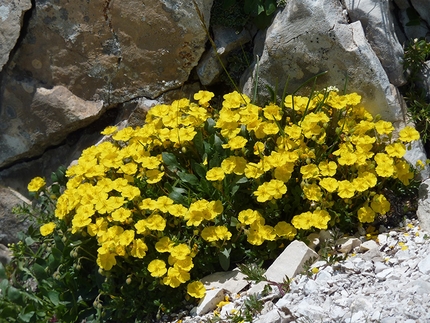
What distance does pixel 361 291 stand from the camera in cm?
323

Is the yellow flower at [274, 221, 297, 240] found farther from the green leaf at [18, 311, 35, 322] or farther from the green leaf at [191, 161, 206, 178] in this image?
the green leaf at [18, 311, 35, 322]

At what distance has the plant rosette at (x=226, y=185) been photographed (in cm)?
366

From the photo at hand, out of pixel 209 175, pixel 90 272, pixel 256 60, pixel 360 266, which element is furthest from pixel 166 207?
pixel 256 60

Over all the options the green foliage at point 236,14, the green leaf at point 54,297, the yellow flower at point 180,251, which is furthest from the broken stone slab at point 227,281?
the green foliage at point 236,14

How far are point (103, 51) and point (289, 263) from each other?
7.56 ft

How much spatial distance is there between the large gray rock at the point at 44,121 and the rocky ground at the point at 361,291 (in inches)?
77.1

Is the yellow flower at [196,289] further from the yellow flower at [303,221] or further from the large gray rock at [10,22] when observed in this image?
the large gray rock at [10,22]

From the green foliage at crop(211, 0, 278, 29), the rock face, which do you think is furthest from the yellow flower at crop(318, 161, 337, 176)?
the rock face

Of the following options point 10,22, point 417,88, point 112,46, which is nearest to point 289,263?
point 417,88

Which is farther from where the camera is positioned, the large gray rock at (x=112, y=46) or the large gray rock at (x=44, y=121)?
the large gray rock at (x=44, y=121)

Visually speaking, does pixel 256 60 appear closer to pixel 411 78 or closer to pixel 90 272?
pixel 411 78

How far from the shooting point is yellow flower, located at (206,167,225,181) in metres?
3.76

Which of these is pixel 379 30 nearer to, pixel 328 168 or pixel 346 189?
pixel 328 168

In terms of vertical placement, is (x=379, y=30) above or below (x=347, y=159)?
above
